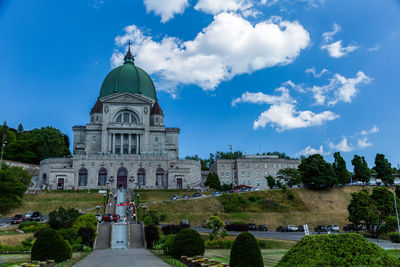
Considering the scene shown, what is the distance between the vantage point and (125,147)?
8581 centimetres

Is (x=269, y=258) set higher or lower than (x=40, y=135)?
lower

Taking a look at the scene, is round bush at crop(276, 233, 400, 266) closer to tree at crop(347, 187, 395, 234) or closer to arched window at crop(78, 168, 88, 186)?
tree at crop(347, 187, 395, 234)

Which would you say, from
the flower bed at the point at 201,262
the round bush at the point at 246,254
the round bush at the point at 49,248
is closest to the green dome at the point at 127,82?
the round bush at the point at 49,248

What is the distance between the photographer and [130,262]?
76.7 feet

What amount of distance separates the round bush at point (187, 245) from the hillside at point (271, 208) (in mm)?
27187

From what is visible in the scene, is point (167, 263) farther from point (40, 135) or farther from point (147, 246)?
point (40, 135)

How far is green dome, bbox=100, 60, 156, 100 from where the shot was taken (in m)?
91.9

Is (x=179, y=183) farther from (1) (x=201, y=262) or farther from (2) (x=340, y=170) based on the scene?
(1) (x=201, y=262)

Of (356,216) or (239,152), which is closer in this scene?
(356,216)

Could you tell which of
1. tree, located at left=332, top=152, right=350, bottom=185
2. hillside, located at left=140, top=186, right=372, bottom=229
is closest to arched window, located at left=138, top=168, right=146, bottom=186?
hillside, located at left=140, top=186, right=372, bottom=229

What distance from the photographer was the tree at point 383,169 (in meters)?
83.4

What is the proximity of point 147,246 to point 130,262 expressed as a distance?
12.3m

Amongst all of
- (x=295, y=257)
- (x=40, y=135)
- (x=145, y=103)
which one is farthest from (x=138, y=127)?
(x=295, y=257)

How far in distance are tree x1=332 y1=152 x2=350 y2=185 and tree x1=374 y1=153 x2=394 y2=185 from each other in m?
10.2
